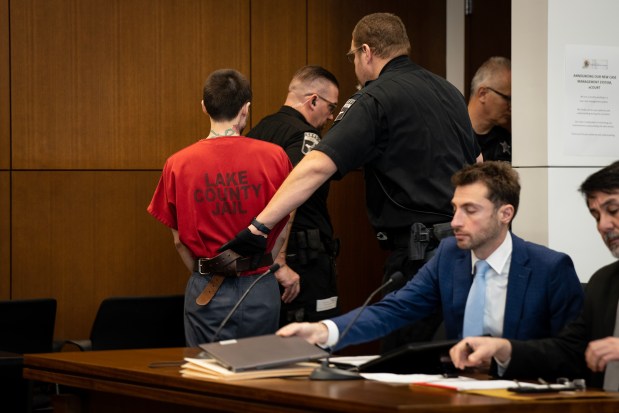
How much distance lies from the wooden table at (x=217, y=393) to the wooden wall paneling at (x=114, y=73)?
7.56 ft

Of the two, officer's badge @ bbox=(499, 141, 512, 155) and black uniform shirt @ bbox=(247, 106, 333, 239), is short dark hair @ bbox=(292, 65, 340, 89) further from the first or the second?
officer's badge @ bbox=(499, 141, 512, 155)

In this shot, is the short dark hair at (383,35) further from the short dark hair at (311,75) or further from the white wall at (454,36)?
the white wall at (454,36)

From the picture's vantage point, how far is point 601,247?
456 centimetres

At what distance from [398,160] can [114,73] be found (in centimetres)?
207

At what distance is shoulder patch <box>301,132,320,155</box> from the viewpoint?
4866mm

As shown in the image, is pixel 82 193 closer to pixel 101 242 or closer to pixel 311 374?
pixel 101 242

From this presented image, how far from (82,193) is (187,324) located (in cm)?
155

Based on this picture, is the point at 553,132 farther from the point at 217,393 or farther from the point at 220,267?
the point at 217,393

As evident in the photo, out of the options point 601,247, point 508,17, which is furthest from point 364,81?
point 508,17

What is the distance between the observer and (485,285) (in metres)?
3.24

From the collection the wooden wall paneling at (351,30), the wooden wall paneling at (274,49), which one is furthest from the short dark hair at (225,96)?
the wooden wall paneling at (351,30)

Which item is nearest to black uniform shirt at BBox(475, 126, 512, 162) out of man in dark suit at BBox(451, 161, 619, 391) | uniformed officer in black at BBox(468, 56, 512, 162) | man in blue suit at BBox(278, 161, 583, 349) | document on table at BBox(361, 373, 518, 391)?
uniformed officer in black at BBox(468, 56, 512, 162)

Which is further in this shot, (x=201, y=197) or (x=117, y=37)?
(x=117, y=37)

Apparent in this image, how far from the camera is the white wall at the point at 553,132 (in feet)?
14.8
